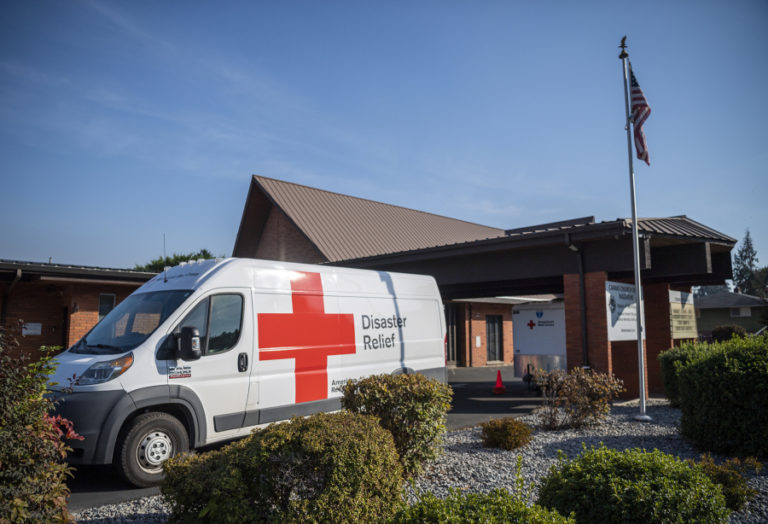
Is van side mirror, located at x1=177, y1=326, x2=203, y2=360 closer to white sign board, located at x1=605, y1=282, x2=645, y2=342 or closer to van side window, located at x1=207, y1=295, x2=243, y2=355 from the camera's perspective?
van side window, located at x1=207, y1=295, x2=243, y2=355

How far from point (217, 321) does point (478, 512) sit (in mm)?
5337

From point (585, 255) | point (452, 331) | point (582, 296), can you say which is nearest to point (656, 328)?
point (582, 296)

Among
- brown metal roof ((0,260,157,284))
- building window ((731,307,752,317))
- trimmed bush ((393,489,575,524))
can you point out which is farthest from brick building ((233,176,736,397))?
building window ((731,307,752,317))

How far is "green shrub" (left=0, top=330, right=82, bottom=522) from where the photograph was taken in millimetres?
3158

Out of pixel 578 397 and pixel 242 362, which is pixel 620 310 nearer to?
pixel 578 397

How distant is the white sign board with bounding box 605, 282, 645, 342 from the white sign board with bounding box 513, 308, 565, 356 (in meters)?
2.39

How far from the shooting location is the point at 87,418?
19.4ft

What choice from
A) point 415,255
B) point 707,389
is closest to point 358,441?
point 707,389

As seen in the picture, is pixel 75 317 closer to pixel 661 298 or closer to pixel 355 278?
pixel 355 278

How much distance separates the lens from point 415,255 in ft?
53.5

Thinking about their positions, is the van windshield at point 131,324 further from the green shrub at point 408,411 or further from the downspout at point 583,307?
the downspout at point 583,307

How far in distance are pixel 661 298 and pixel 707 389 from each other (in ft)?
26.7

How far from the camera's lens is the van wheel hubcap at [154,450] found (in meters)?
6.28

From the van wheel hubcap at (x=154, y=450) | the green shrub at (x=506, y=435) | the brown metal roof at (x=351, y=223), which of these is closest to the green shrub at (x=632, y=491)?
the green shrub at (x=506, y=435)
